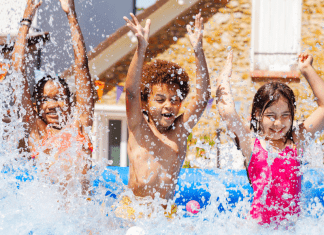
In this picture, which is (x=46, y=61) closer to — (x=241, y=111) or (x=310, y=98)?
(x=241, y=111)

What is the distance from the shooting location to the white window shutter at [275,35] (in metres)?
8.27

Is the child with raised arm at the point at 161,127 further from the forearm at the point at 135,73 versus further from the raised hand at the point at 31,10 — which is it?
the raised hand at the point at 31,10

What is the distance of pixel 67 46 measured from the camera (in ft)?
30.6

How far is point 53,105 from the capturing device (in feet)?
11.4

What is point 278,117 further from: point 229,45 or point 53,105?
point 229,45

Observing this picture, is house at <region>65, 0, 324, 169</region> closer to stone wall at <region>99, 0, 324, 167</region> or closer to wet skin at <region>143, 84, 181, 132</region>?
stone wall at <region>99, 0, 324, 167</region>

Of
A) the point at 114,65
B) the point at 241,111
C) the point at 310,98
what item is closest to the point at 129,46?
the point at 114,65

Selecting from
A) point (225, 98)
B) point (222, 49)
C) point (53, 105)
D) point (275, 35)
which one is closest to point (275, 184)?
point (225, 98)

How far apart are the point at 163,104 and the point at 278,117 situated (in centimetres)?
89

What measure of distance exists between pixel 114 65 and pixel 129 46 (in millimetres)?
533

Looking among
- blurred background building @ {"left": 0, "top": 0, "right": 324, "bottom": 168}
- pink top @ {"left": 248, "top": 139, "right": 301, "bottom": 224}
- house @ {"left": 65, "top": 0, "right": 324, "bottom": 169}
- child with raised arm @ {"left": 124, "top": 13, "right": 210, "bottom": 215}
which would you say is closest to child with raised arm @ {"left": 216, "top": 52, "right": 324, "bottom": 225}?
pink top @ {"left": 248, "top": 139, "right": 301, "bottom": 224}

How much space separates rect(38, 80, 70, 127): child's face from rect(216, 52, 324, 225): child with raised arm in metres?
1.45

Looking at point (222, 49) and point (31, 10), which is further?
point (222, 49)

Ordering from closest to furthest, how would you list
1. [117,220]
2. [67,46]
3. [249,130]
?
[117,220] < [249,130] < [67,46]
